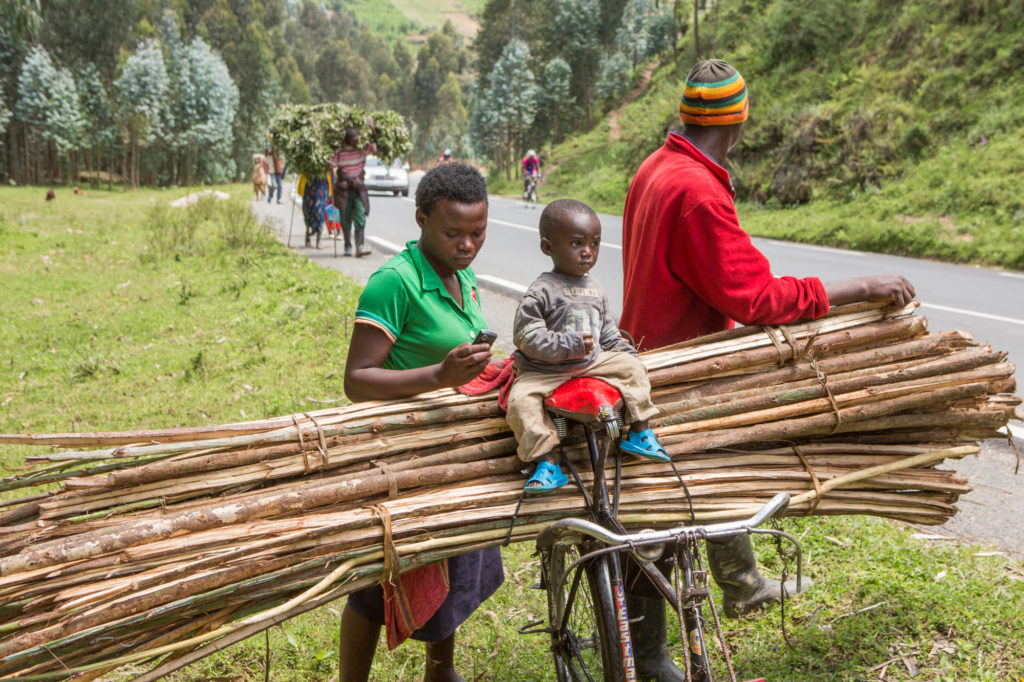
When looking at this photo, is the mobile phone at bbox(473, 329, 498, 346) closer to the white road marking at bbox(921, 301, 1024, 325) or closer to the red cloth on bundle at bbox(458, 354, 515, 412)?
the red cloth on bundle at bbox(458, 354, 515, 412)

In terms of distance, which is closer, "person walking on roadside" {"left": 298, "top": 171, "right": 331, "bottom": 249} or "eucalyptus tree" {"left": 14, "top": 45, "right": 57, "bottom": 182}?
"person walking on roadside" {"left": 298, "top": 171, "right": 331, "bottom": 249}

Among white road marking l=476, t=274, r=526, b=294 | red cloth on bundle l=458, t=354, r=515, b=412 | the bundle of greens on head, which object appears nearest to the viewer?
red cloth on bundle l=458, t=354, r=515, b=412

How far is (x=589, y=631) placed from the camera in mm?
2248

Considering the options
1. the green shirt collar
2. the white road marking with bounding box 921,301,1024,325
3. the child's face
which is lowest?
the white road marking with bounding box 921,301,1024,325

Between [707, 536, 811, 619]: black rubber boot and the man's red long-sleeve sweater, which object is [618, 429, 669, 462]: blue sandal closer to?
the man's red long-sleeve sweater

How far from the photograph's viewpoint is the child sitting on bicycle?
1.90 meters

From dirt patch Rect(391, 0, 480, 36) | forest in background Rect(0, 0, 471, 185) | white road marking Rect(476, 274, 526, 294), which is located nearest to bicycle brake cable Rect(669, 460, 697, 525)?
white road marking Rect(476, 274, 526, 294)

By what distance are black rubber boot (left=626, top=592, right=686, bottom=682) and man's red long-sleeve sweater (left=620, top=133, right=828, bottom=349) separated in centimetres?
78

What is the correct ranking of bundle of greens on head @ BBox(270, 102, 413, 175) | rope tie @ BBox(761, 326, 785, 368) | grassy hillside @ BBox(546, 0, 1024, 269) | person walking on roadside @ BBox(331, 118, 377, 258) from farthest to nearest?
grassy hillside @ BBox(546, 0, 1024, 269) < bundle of greens on head @ BBox(270, 102, 413, 175) < person walking on roadside @ BBox(331, 118, 377, 258) < rope tie @ BBox(761, 326, 785, 368)

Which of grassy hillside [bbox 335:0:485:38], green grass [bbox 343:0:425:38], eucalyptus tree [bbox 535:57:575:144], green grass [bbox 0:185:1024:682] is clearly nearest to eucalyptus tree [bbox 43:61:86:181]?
eucalyptus tree [bbox 535:57:575:144]

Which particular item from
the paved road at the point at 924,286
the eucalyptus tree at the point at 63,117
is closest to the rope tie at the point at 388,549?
the paved road at the point at 924,286

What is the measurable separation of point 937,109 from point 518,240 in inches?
315

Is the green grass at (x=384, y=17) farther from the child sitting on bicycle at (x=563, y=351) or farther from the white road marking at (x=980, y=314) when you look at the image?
the child sitting on bicycle at (x=563, y=351)

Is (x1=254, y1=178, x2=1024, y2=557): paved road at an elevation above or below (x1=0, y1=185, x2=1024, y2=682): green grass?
above
